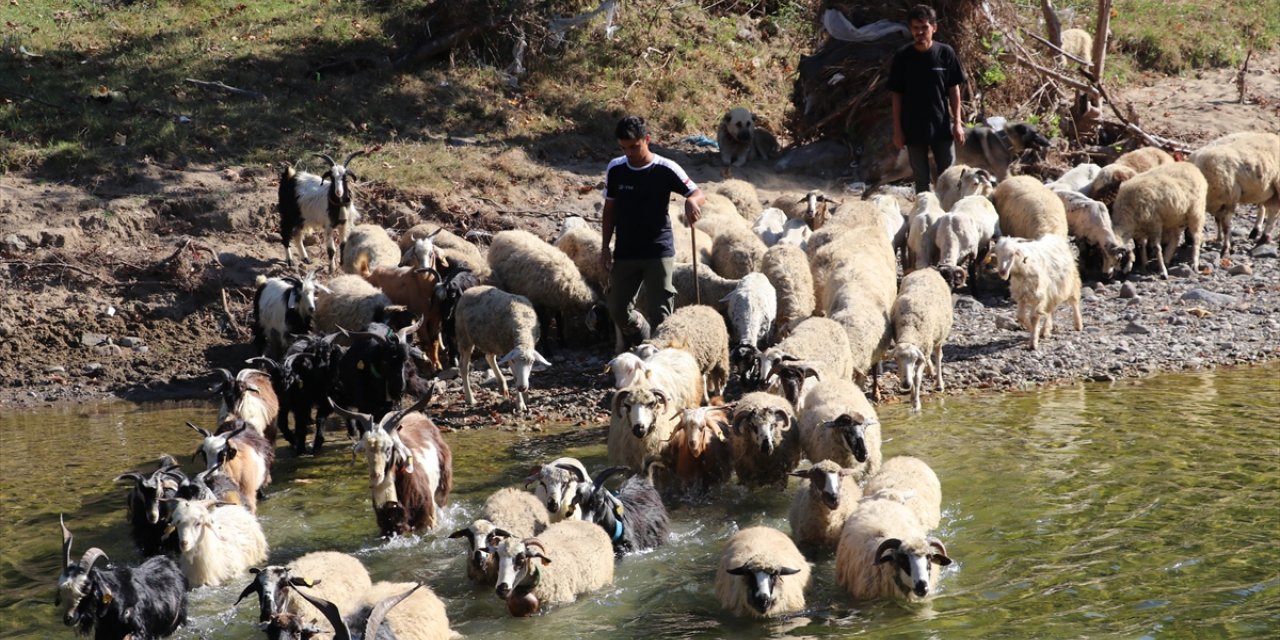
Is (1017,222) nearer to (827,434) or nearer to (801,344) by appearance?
(801,344)

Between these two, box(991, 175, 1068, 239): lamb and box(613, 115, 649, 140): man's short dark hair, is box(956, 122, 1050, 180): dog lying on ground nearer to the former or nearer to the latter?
box(991, 175, 1068, 239): lamb

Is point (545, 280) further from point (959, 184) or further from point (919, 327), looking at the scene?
point (959, 184)

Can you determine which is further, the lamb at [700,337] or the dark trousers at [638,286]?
the lamb at [700,337]

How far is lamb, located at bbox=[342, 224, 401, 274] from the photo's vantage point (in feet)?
44.7

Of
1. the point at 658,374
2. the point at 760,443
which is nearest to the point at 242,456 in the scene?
the point at 658,374

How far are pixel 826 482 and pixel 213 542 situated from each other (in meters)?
3.53

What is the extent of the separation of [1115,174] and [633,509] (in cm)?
949

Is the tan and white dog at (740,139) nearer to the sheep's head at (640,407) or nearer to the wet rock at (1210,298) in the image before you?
the wet rock at (1210,298)

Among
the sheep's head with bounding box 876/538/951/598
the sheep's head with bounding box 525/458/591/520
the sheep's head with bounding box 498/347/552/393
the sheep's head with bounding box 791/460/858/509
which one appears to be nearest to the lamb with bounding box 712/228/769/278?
the sheep's head with bounding box 498/347/552/393

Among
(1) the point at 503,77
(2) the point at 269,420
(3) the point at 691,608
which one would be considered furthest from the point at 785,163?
(3) the point at 691,608

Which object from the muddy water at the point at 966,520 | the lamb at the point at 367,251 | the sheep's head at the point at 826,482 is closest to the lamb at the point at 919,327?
the muddy water at the point at 966,520

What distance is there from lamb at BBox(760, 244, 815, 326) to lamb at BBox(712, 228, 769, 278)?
1.01ft

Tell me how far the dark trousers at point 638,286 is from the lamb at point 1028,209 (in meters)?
4.79

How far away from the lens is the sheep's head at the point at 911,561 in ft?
22.0
